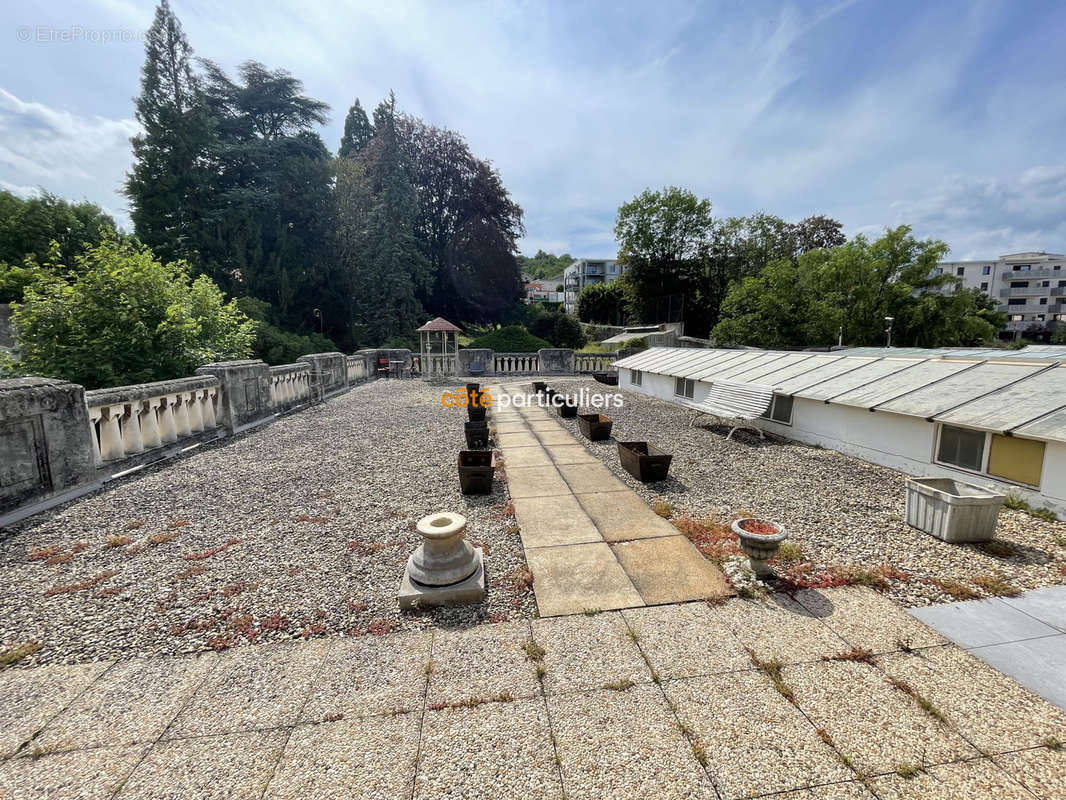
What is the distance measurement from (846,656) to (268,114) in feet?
136

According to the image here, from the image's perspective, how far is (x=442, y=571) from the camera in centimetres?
343

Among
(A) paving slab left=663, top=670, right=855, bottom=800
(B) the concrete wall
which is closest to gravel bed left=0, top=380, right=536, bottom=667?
(A) paving slab left=663, top=670, right=855, bottom=800

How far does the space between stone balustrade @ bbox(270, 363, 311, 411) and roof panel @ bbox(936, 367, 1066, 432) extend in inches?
535

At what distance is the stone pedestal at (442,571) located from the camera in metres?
3.33

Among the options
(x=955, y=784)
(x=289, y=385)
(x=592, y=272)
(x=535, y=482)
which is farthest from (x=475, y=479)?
(x=592, y=272)

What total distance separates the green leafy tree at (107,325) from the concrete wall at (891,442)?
1334cm

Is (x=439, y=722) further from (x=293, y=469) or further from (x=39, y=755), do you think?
(x=293, y=469)

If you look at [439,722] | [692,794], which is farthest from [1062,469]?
[439,722]

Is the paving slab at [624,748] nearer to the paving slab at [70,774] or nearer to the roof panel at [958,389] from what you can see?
the paving slab at [70,774]

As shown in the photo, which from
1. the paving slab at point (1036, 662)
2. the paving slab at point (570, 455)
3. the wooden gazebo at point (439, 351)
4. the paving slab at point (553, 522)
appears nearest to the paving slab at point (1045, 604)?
the paving slab at point (1036, 662)

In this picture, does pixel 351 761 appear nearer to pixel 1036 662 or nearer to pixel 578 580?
pixel 578 580

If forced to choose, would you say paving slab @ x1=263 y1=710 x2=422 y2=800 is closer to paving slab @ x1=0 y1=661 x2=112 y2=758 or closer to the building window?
paving slab @ x1=0 y1=661 x2=112 y2=758

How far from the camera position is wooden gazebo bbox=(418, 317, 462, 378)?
66.3ft

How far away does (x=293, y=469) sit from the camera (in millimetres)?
6723
